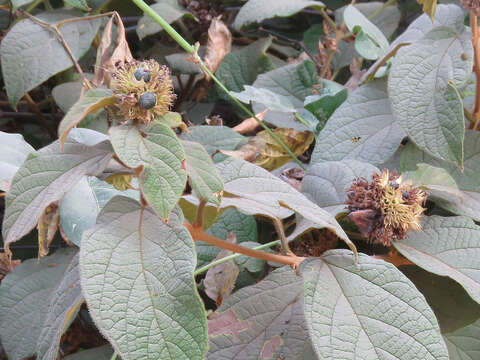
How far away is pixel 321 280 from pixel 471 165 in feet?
1.05

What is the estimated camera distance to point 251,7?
3.00 ft

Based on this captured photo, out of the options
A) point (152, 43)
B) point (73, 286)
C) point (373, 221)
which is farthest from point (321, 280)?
point (152, 43)

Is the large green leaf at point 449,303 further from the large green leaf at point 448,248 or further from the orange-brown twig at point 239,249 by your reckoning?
the orange-brown twig at point 239,249

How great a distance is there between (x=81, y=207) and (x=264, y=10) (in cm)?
52

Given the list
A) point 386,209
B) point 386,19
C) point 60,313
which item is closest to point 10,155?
point 60,313

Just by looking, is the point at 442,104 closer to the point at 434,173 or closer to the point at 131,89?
the point at 434,173

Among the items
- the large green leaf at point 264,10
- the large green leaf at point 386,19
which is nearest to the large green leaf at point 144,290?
the large green leaf at point 264,10

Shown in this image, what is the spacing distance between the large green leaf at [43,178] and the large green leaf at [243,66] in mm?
579

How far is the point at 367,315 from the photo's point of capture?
447 millimetres

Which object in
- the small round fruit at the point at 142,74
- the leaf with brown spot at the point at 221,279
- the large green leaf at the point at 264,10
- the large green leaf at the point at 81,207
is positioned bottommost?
the leaf with brown spot at the point at 221,279

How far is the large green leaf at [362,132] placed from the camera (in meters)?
0.69

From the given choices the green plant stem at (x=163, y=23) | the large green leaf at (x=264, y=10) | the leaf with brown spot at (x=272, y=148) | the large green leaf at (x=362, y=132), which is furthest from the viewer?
the large green leaf at (x=264, y=10)

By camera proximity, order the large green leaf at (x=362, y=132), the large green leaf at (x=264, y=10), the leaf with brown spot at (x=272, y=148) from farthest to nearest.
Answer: the large green leaf at (x=264, y=10) → the leaf with brown spot at (x=272, y=148) → the large green leaf at (x=362, y=132)

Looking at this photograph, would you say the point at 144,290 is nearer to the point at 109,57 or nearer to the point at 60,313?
the point at 60,313
